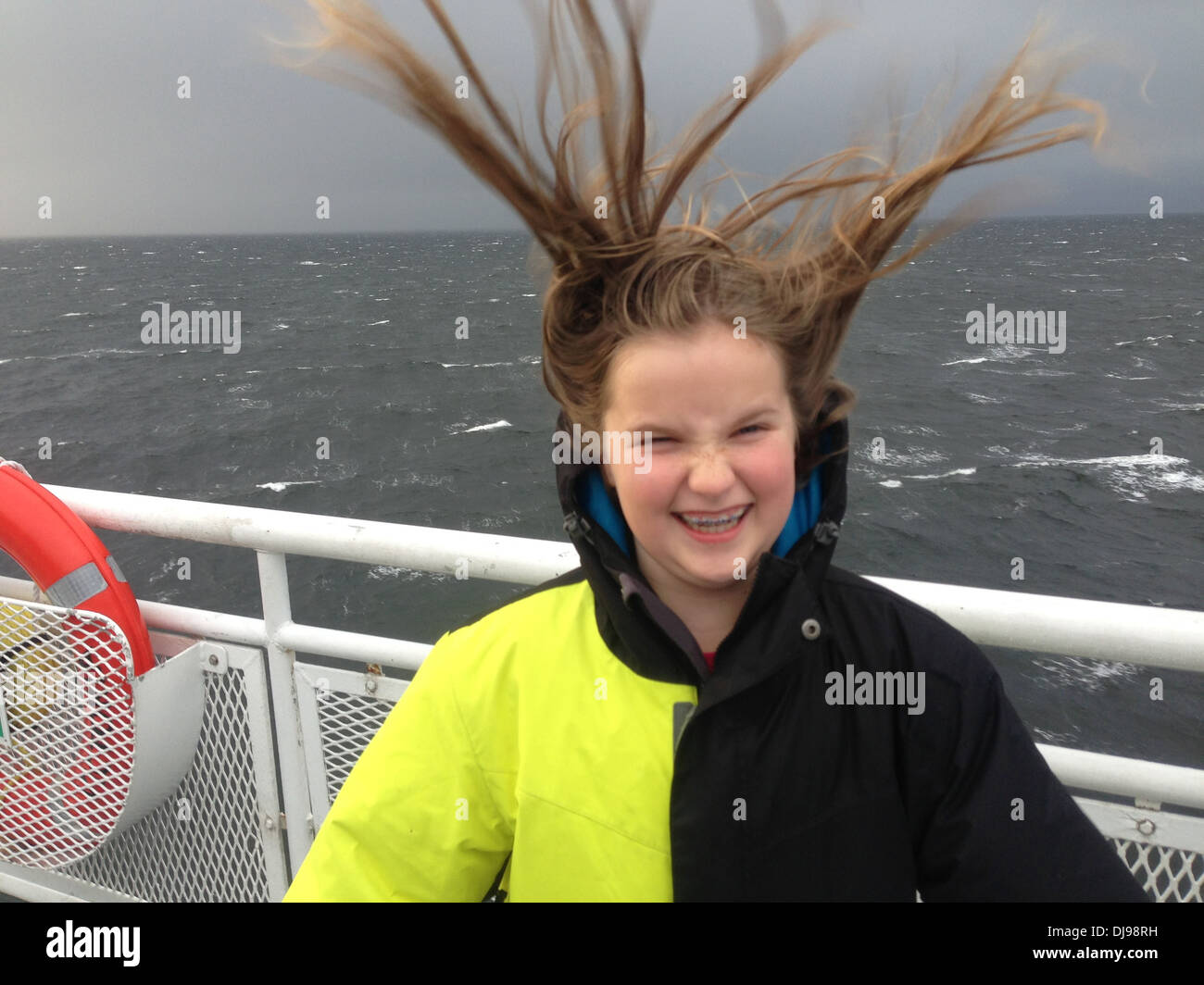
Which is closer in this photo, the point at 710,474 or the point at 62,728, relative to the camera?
the point at 710,474

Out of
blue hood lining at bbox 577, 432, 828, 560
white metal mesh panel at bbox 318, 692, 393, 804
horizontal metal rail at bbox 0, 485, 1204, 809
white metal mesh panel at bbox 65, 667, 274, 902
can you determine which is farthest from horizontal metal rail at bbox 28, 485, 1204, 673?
white metal mesh panel at bbox 65, 667, 274, 902

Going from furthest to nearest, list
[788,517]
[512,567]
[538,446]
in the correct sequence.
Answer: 1. [538,446]
2. [512,567]
3. [788,517]

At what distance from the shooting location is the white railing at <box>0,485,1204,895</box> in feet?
5.48

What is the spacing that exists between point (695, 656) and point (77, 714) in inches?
66.9

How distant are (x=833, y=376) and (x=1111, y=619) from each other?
2.02 feet

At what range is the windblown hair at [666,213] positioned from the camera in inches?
54.8

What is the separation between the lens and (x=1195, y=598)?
17.6m

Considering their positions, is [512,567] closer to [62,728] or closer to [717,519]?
[717,519]

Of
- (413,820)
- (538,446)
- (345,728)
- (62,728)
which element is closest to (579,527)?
(413,820)

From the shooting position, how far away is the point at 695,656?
4.77 feet

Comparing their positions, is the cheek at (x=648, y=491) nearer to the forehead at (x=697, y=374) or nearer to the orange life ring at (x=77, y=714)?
the forehead at (x=697, y=374)

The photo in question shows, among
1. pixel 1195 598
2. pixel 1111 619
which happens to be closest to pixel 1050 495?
pixel 1195 598

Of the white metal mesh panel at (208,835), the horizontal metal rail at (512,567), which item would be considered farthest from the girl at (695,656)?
the white metal mesh panel at (208,835)
